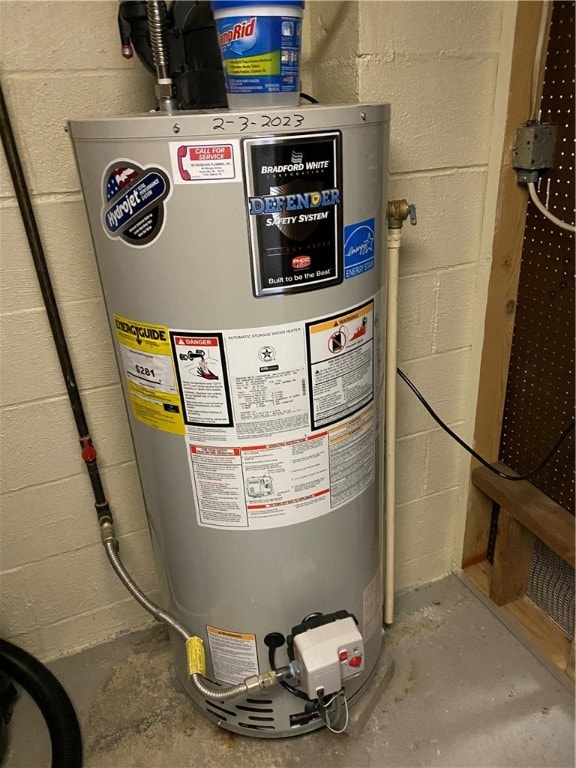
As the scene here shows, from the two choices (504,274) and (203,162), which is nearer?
(203,162)

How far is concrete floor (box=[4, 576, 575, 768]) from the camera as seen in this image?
3.93 ft

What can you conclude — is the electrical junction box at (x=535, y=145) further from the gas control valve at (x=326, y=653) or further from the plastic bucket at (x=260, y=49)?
the gas control valve at (x=326, y=653)

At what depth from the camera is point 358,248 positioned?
34.4 inches

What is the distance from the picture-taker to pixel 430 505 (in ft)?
4.96

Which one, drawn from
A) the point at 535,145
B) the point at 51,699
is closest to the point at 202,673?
the point at 51,699

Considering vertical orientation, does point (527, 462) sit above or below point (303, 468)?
below

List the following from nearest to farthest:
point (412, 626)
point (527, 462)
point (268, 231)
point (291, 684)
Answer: point (268, 231)
point (291, 684)
point (527, 462)
point (412, 626)

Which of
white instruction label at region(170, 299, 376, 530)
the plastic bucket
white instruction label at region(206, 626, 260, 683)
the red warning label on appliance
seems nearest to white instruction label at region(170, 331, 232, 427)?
white instruction label at region(170, 299, 376, 530)

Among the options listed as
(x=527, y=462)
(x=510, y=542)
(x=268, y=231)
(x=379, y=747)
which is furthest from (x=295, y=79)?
(x=379, y=747)

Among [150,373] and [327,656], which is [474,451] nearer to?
[327,656]

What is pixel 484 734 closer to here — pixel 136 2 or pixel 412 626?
pixel 412 626

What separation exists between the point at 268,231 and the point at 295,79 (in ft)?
0.72

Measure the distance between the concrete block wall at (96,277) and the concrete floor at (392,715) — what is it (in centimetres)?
14

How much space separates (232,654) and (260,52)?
102cm
